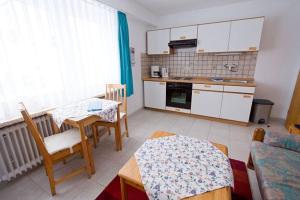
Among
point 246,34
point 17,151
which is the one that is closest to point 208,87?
point 246,34

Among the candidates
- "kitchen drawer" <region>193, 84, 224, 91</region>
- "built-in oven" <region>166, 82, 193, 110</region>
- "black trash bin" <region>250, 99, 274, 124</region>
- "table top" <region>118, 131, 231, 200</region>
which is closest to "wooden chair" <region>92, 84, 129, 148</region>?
"table top" <region>118, 131, 231, 200</region>

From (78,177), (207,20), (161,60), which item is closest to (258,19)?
(207,20)

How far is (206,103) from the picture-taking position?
3.08 m

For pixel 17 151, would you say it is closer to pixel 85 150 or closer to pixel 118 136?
pixel 85 150

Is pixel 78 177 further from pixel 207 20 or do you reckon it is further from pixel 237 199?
pixel 207 20

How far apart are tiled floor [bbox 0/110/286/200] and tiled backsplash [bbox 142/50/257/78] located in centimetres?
113

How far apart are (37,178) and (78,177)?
0.47 metres

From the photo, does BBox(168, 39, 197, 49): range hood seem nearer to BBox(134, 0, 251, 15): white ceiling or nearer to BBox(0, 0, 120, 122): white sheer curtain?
BBox(134, 0, 251, 15): white ceiling

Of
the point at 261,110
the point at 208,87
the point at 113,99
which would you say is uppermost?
the point at 208,87

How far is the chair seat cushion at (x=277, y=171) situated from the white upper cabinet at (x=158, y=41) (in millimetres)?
2713

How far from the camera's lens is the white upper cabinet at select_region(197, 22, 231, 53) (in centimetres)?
282

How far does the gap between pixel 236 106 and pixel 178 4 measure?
2.38 m

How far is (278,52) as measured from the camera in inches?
110

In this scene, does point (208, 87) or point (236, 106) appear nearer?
point (236, 106)
